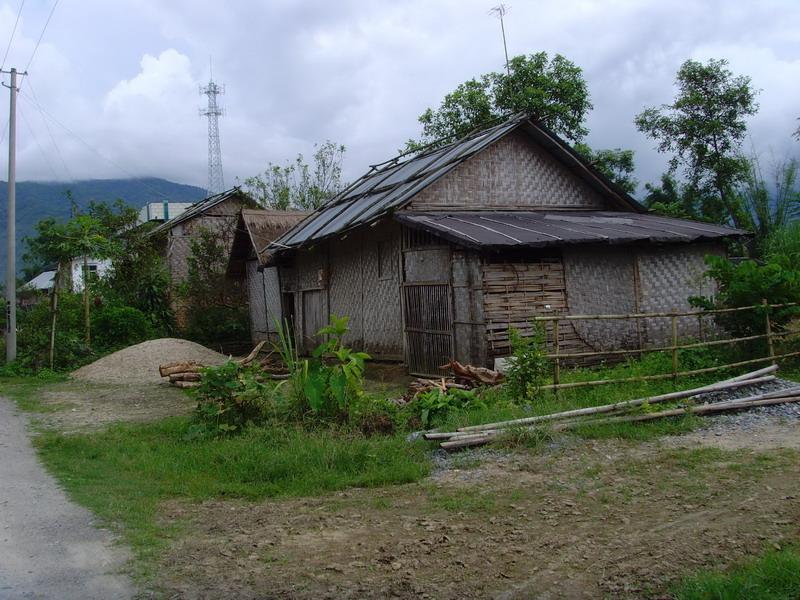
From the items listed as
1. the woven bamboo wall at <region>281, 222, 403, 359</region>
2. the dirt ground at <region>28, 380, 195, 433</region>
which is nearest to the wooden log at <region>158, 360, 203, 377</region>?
the dirt ground at <region>28, 380, 195, 433</region>

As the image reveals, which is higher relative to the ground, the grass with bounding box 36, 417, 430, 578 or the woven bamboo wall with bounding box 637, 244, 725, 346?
the woven bamboo wall with bounding box 637, 244, 725, 346

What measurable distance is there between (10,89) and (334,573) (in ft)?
64.2

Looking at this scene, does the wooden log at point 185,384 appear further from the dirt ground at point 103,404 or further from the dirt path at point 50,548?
the dirt path at point 50,548

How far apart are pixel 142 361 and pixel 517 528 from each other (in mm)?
13161

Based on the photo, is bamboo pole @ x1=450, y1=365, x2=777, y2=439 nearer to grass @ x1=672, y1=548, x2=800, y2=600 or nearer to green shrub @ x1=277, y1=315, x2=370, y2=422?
green shrub @ x1=277, y1=315, x2=370, y2=422

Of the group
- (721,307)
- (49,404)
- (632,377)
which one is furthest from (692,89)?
(49,404)

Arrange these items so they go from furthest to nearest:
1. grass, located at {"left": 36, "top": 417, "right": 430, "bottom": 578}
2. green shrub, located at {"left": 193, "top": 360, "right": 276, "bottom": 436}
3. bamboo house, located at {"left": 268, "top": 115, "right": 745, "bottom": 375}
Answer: bamboo house, located at {"left": 268, "top": 115, "right": 745, "bottom": 375}, green shrub, located at {"left": 193, "top": 360, "right": 276, "bottom": 436}, grass, located at {"left": 36, "top": 417, "right": 430, "bottom": 578}

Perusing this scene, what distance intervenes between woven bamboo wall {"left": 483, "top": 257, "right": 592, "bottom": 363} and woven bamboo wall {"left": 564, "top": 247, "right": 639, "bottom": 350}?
0.20 metres

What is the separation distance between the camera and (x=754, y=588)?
3.57 meters

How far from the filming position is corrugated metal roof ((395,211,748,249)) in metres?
11.1

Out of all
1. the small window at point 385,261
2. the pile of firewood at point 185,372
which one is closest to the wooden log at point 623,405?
the small window at point 385,261

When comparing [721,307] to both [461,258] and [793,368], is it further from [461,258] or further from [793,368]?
[461,258]

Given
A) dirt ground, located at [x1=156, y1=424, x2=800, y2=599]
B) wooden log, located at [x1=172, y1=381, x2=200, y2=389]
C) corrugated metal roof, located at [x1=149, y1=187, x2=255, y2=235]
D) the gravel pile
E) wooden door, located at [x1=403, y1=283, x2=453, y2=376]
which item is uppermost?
corrugated metal roof, located at [x1=149, y1=187, x2=255, y2=235]

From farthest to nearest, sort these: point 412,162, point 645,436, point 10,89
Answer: point 10,89, point 412,162, point 645,436
